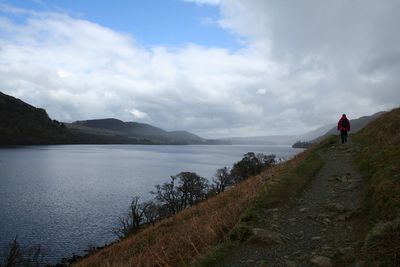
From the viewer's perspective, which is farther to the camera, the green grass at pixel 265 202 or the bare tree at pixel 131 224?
the bare tree at pixel 131 224

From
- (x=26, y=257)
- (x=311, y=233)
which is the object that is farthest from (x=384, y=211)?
(x=26, y=257)

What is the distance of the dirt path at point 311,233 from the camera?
24.6ft

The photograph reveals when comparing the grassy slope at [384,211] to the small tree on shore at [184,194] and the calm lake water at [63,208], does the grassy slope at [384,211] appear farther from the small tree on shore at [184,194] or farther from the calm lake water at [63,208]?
→ the small tree on shore at [184,194]

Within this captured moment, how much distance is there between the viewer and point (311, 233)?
9.12 metres

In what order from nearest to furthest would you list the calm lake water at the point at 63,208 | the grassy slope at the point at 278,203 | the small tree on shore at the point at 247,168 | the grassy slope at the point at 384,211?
1. the grassy slope at the point at 384,211
2. the grassy slope at the point at 278,203
3. the calm lake water at the point at 63,208
4. the small tree on shore at the point at 247,168

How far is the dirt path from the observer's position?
751 centimetres

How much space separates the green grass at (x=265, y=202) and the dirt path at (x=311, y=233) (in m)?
0.26

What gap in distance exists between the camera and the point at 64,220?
2404 inches

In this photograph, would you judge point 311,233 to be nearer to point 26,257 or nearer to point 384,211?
point 384,211

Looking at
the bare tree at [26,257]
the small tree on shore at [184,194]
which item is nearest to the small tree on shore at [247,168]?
the small tree on shore at [184,194]

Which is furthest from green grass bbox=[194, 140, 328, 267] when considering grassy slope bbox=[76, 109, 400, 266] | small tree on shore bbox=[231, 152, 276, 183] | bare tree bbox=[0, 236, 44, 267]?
small tree on shore bbox=[231, 152, 276, 183]

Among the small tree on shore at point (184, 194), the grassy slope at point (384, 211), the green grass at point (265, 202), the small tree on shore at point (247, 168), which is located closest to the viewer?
the grassy slope at point (384, 211)

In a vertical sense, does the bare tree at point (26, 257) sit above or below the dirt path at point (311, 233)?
below

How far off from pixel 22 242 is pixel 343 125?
45.7 m
